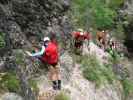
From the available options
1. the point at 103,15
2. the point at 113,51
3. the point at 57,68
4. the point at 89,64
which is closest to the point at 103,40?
the point at 113,51

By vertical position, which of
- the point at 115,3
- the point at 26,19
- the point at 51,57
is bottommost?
the point at 51,57

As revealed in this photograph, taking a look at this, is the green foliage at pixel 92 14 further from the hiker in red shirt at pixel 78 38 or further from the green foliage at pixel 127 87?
the green foliage at pixel 127 87

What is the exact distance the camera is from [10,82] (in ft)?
41.7

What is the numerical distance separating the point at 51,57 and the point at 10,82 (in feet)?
5.32

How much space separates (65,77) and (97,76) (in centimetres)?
212

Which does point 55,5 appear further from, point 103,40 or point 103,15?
point 103,15

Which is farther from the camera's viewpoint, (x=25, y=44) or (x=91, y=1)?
(x=91, y=1)

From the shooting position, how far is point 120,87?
1984 centimetres

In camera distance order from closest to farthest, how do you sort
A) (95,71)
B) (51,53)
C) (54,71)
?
(51,53) → (54,71) → (95,71)

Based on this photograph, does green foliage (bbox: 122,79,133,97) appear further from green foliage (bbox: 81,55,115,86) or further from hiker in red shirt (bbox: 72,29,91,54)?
hiker in red shirt (bbox: 72,29,91,54)

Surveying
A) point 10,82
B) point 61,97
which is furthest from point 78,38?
point 10,82

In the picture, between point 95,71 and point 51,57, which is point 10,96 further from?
point 95,71

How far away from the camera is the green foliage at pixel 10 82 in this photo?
12.5m

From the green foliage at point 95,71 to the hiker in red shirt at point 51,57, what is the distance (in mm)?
2885
